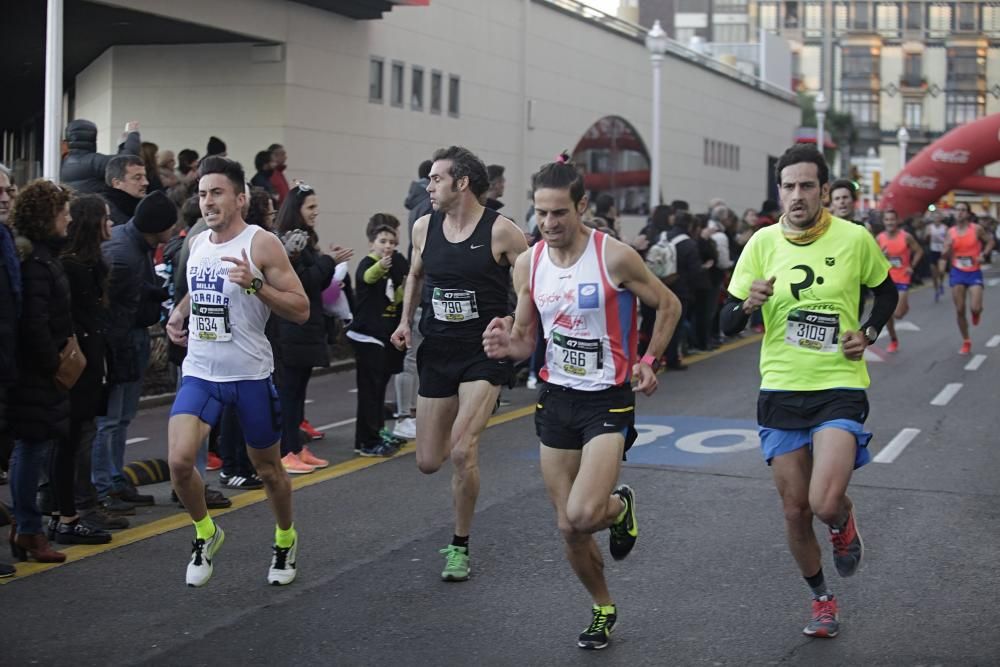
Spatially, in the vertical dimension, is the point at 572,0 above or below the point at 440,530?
above

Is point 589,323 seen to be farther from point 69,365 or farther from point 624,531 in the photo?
point 69,365

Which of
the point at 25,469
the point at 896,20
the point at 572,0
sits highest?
the point at 896,20

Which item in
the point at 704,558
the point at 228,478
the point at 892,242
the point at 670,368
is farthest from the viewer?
the point at 892,242

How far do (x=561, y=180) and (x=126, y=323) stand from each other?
3.49m

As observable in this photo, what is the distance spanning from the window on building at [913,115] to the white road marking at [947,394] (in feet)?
340

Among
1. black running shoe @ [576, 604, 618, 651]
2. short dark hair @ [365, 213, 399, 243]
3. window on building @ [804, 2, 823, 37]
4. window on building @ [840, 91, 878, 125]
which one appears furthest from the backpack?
window on building @ [804, 2, 823, 37]

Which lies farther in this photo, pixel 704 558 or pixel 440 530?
pixel 440 530

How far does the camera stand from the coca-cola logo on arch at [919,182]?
37.5 m

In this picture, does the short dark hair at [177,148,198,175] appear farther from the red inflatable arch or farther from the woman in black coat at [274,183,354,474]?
the red inflatable arch

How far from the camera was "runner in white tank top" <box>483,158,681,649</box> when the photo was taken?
5.77 m

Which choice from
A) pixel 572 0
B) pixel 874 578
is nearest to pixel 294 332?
pixel 874 578

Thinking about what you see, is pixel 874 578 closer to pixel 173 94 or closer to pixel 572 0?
pixel 173 94

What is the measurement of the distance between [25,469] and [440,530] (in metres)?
2.30

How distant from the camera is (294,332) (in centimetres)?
983
